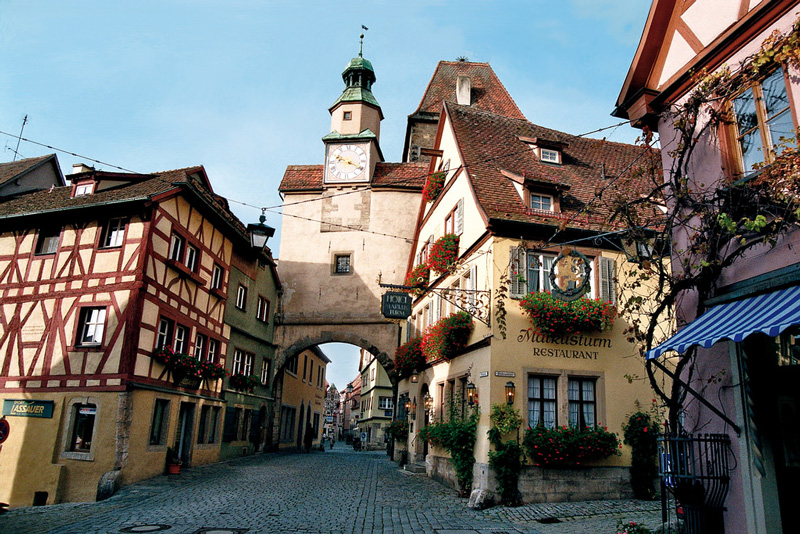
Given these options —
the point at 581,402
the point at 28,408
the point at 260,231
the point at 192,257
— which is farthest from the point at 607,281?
the point at 28,408

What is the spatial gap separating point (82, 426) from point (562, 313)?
39.6 ft

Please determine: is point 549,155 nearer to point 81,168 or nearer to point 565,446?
point 565,446

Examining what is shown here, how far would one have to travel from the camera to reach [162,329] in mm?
16875

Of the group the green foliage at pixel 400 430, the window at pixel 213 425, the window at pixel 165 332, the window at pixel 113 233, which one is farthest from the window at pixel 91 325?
the green foliage at pixel 400 430

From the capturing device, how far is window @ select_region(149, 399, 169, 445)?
15.9 metres

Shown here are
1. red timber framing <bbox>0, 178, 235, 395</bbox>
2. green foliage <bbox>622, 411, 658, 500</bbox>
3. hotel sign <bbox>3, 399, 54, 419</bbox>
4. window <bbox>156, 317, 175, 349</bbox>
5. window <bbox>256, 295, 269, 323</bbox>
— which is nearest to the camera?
green foliage <bbox>622, 411, 658, 500</bbox>

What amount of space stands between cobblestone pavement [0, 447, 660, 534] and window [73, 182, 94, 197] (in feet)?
28.7

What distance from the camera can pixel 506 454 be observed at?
1215 cm

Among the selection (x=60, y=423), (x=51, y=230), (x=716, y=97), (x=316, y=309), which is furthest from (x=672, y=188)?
(x=316, y=309)

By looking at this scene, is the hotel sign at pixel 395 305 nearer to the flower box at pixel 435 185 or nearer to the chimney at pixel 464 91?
the flower box at pixel 435 185

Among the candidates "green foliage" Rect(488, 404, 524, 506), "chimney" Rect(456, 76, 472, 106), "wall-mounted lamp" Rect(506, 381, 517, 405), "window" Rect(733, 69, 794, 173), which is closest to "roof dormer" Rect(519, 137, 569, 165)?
"wall-mounted lamp" Rect(506, 381, 517, 405)

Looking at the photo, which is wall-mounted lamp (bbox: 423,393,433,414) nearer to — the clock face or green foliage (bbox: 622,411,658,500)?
green foliage (bbox: 622,411,658,500)

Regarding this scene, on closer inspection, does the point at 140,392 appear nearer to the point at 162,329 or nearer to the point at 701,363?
the point at 162,329

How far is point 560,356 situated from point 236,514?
298 inches
